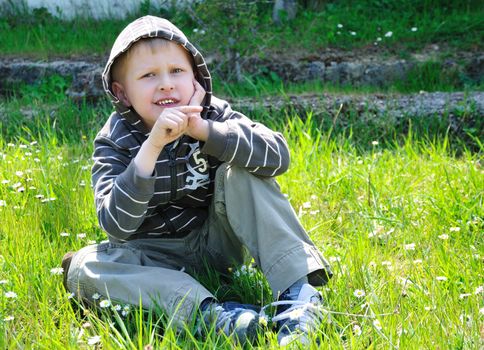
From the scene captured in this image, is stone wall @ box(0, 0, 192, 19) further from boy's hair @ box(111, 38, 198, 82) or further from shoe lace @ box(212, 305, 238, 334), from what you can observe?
shoe lace @ box(212, 305, 238, 334)

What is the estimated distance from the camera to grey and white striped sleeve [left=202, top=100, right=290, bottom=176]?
7.90ft

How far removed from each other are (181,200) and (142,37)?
1.82 ft

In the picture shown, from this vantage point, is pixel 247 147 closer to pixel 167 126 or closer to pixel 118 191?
pixel 167 126

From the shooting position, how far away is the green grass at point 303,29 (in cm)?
518

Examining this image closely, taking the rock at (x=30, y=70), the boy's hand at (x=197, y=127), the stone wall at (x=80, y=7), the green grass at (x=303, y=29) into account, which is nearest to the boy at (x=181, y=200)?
the boy's hand at (x=197, y=127)

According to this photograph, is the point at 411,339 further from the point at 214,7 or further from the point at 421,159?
the point at 214,7

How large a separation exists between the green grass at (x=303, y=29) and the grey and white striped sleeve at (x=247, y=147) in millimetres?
2561

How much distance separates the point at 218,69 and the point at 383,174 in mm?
1970

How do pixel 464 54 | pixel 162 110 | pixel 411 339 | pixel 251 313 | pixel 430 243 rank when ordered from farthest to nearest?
1. pixel 464 54
2. pixel 430 243
3. pixel 162 110
4. pixel 251 313
5. pixel 411 339

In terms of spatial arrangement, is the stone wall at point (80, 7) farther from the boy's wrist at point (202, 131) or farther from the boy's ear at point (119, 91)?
the boy's wrist at point (202, 131)

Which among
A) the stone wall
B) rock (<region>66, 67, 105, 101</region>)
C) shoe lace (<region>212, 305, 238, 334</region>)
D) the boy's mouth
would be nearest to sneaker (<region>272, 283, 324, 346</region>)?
shoe lace (<region>212, 305, 238, 334</region>)

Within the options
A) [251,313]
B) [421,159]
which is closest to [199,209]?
[251,313]

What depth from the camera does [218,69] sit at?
5156mm

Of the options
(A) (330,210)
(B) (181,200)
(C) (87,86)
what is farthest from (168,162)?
(C) (87,86)
